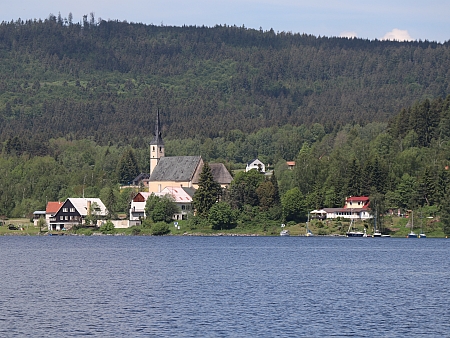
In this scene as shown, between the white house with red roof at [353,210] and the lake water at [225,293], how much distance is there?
3377 cm

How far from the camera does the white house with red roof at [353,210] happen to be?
12050 cm

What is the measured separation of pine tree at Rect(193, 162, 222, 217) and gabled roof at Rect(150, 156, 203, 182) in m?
24.3

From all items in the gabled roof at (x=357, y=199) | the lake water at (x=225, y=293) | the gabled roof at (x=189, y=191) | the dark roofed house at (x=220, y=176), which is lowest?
the lake water at (x=225, y=293)

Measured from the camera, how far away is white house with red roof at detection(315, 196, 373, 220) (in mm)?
120500

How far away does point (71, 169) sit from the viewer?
199500 millimetres

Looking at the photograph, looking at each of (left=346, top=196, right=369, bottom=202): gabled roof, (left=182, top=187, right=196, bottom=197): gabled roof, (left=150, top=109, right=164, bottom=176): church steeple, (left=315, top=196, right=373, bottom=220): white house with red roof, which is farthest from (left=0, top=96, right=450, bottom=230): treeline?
(left=150, top=109, right=164, bottom=176): church steeple

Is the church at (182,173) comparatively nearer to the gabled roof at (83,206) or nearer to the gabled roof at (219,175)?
the gabled roof at (219,175)

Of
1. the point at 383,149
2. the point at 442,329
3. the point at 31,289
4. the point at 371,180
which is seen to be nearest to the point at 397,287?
the point at 442,329

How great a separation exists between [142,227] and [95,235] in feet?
24.2

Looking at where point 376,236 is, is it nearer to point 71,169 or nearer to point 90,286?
point 90,286

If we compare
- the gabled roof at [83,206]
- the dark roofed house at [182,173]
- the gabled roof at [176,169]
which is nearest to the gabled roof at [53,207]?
the gabled roof at [83,206]

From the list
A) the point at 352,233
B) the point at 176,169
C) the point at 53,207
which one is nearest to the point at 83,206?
the point at 53,207

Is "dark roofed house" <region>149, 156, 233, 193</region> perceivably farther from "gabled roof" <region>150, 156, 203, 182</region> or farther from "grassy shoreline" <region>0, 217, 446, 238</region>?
"grassy shoreline" <region>0, 217, 446, 238</region>

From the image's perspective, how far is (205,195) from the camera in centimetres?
12425
